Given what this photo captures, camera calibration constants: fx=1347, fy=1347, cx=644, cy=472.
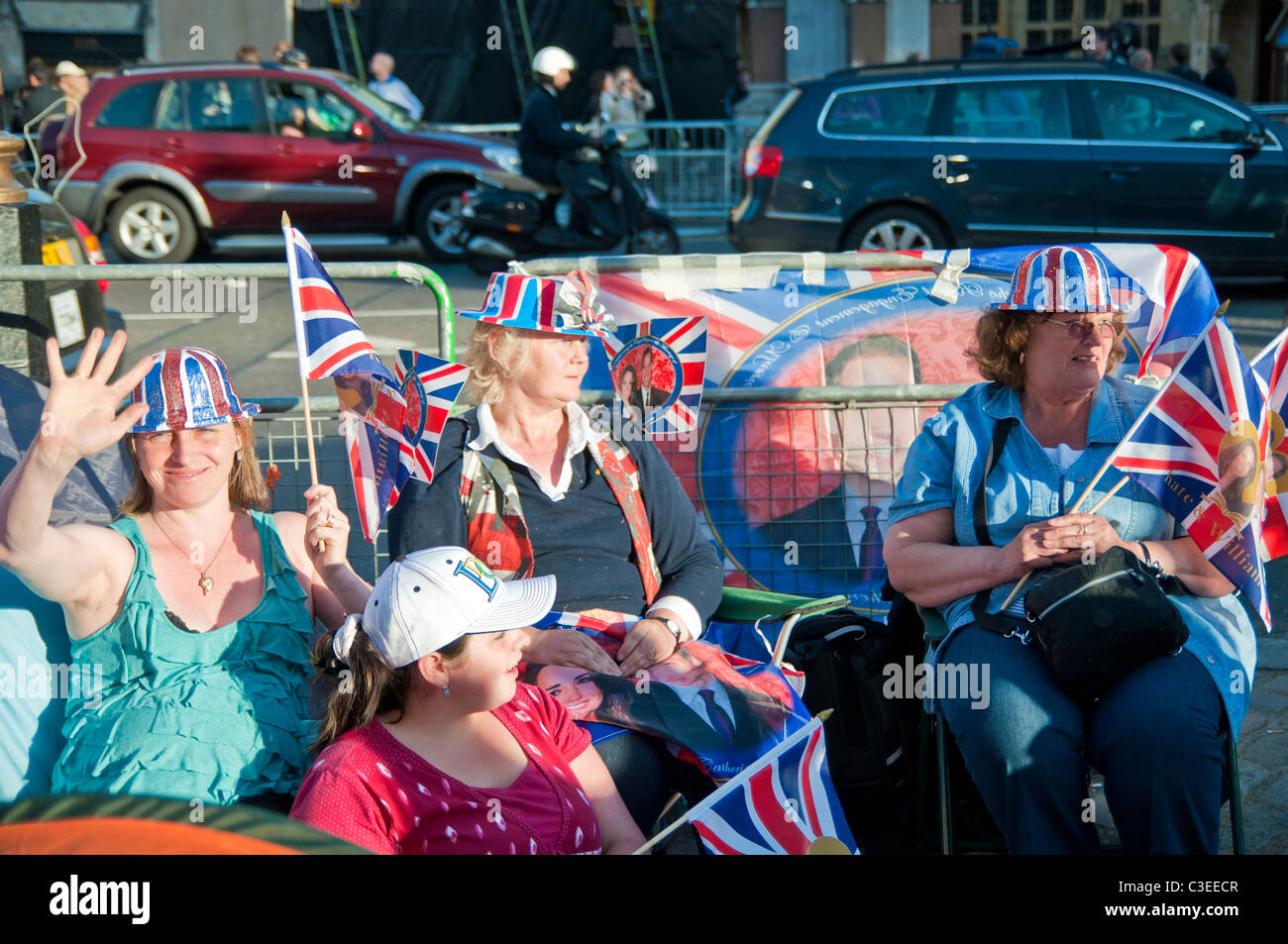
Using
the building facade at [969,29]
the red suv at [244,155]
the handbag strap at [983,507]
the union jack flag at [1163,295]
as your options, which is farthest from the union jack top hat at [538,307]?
the building facade at [969,29]

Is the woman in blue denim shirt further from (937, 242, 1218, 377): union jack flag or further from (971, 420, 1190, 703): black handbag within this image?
(937, 242, 1218, 377): union jack flag

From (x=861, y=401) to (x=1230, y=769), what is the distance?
5.30ft

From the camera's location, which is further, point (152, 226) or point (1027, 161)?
point (152, 226)

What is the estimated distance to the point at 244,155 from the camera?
509 inches

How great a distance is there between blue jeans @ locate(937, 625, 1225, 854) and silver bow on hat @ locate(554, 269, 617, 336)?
1348 mm

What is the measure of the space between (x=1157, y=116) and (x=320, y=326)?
347 inches

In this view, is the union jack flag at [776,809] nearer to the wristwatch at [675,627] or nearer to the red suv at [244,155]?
the wristwatch at [675,627]

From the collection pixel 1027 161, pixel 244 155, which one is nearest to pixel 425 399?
pixel 1027 161

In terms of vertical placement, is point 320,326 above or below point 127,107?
below

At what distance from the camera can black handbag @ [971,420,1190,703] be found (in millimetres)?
2871

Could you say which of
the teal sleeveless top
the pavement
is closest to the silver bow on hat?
the teal sleeveless top

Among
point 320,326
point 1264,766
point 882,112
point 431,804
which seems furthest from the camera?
point 882,112

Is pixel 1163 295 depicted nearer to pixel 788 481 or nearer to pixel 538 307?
pixel 788 481
